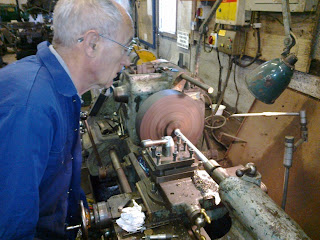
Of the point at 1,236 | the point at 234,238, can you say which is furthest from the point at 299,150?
the point at 1,236

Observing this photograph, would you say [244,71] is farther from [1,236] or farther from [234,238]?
[1,236]

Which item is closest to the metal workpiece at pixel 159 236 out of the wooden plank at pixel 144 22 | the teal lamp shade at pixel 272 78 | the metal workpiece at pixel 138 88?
the teal lamp shade at pixel 272 78

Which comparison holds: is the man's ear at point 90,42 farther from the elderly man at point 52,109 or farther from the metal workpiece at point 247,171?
the metal workpiece at point 247,171

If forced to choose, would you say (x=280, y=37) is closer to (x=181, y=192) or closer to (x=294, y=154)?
(x=294, y=154)

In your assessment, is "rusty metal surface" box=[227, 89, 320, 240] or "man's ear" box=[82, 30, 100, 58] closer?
"man's ear" box=[82, 30, 100, 58]

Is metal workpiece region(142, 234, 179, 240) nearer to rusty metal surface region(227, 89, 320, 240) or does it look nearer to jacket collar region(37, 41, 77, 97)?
jacket collar region(37, 41, 77, 97)

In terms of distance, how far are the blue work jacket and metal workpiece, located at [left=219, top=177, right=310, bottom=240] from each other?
1.80 feet

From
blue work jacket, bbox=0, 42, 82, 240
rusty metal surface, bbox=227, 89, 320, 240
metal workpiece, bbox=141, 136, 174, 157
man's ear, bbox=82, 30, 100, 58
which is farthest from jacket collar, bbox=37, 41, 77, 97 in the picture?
rusty metal surface, bbox=227, 89, 320, 240

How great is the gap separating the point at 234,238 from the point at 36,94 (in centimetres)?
73

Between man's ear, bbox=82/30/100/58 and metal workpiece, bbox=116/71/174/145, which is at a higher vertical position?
man's ear, bbox=82/30/100/58

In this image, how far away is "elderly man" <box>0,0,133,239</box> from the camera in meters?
0.64

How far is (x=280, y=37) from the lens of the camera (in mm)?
1618

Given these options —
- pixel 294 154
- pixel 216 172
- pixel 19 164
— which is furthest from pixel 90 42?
pixel 294 154

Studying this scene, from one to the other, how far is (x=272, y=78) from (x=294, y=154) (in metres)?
0.73
